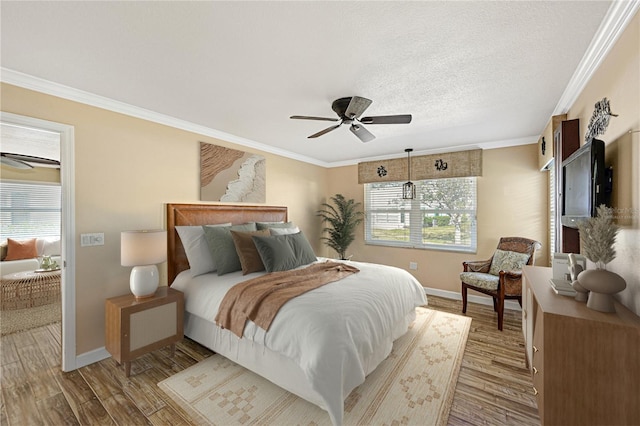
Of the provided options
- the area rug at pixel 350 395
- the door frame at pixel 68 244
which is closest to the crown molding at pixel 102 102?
the door frame at pixel 68 244

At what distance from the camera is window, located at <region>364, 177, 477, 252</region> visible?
418 centimetres

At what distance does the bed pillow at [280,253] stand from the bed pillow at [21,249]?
16.0 feet

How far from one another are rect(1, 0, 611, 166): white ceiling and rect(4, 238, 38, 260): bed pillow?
430 cm

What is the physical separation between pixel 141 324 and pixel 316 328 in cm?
164

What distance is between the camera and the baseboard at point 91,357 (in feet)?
7.60

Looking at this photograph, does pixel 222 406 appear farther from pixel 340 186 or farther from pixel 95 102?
pixel 340 186

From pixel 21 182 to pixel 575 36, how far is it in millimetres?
8106

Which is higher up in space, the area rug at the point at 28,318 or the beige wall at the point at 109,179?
the beige wall at the point at 109,179

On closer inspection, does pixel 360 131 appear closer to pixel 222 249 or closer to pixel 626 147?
pixel 626 147

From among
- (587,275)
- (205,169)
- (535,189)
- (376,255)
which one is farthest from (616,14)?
(376,255)

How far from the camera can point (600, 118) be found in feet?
5.61

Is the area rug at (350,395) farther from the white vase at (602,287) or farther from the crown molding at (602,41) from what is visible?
the crown molding at (602,41)

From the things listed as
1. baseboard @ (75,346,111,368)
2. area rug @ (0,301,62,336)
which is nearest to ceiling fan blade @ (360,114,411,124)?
baseboard @ (75,346,111,368)

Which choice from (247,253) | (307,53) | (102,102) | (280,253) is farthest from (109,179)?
(307,53)
